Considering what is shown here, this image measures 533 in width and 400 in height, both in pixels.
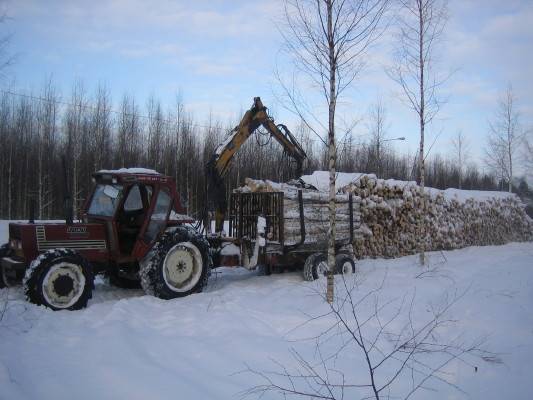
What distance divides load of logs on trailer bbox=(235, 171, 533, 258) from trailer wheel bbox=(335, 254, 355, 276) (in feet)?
1.55

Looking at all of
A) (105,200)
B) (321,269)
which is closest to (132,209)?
(105,200)

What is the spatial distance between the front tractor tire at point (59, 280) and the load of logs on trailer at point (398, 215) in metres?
3.80

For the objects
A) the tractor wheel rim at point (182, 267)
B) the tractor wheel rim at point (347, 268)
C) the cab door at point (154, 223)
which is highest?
the cab door at point (154, 223)

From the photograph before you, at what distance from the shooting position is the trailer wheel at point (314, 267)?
907 centimetres

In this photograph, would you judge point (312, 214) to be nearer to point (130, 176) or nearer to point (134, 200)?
point (134, 200)

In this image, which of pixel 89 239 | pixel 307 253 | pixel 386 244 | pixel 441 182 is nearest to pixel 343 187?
pixel 386 244

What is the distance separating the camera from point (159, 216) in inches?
306

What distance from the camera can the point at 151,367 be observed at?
430cm

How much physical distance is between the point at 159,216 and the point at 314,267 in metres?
3.27

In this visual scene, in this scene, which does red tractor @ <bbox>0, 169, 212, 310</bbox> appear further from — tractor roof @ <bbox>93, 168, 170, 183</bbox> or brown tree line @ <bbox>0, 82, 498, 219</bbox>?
brown tree line @ <bbox>0, 82, 498, 219</bbox>

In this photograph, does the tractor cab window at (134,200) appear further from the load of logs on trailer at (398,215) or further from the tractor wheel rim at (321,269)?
the tractor wheel rim at (321,269)

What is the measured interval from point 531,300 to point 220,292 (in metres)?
5.08

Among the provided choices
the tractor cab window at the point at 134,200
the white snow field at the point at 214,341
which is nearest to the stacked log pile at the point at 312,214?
the white snow field at the point at 214,341

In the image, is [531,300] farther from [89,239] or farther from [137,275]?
[89,239]
